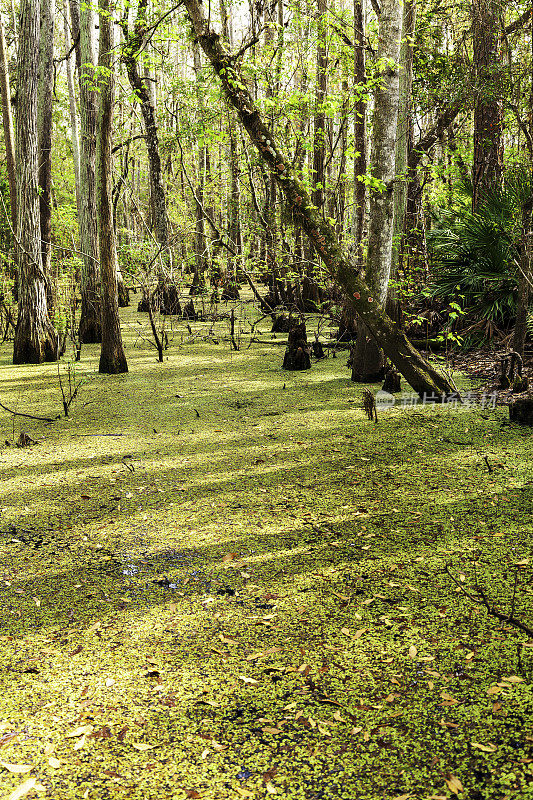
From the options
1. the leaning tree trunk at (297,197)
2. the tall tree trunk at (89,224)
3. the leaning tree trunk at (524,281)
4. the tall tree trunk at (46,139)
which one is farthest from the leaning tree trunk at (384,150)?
the tall tree trunk at (89,224)

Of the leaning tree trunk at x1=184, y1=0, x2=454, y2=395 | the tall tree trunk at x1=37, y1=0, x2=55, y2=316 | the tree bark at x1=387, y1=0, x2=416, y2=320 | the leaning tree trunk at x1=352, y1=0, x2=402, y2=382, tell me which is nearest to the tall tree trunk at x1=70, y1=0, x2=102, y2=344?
the tall tree trunk at x1=37, y1=0, x2=55, y2=316

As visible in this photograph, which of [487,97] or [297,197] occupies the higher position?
[487,97]

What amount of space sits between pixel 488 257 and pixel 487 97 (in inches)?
59.5

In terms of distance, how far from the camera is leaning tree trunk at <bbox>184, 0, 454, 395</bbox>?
460cm

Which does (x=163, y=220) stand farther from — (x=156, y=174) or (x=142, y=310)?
(x=142, y=310)

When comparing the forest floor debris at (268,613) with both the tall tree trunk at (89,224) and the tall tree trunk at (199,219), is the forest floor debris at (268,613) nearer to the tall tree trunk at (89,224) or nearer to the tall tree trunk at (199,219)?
the tall tree trunk at (199,219)

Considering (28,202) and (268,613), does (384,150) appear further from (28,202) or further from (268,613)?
(28,202)

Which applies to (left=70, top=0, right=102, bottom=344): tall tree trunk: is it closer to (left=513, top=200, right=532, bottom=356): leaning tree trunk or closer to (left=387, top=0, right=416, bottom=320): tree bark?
(left=387, top=0, right=416, bottom=320): tree bark

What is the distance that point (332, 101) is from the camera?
5090 millimetres

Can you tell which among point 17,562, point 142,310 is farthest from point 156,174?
point 17,562

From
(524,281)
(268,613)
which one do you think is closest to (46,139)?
(524,281)

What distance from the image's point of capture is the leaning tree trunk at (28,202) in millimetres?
6891

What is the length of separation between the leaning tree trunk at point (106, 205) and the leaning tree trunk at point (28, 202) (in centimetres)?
98

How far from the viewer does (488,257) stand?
6.75 m
